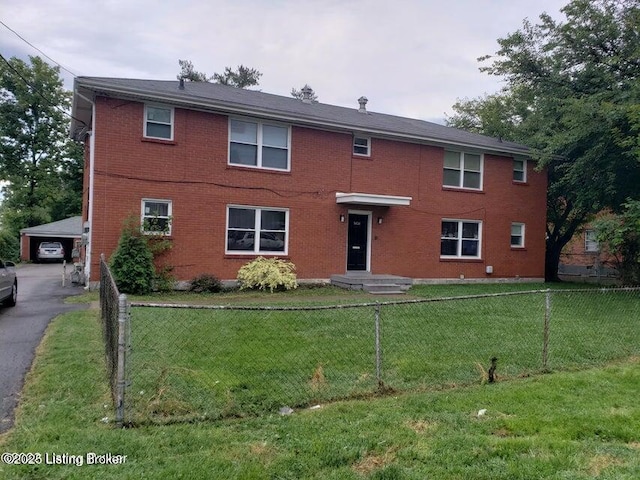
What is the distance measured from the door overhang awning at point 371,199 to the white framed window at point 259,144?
211cm

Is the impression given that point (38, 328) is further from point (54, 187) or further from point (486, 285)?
point (54, 187)

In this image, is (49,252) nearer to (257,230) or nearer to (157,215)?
(157,215)

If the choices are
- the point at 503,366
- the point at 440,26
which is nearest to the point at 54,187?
the point at 440,26

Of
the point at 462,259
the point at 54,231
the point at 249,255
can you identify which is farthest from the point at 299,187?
the point at 54,231

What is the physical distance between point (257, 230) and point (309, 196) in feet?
6.99

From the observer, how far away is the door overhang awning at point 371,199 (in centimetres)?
1586

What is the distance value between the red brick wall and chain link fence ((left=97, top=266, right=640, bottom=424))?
16.8ft

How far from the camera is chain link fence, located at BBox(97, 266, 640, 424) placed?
4.98m

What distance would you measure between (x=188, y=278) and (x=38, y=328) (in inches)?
224

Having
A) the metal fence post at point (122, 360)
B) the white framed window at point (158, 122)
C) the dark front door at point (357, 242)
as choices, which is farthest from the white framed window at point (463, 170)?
the metal fence post at point (122, 360)

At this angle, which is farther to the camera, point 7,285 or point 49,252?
point 49,252

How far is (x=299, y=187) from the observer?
16.0 meters

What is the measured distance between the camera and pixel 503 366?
645 centimetres

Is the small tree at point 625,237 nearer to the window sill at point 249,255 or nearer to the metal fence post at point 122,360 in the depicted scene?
the window sill at point 249,255
